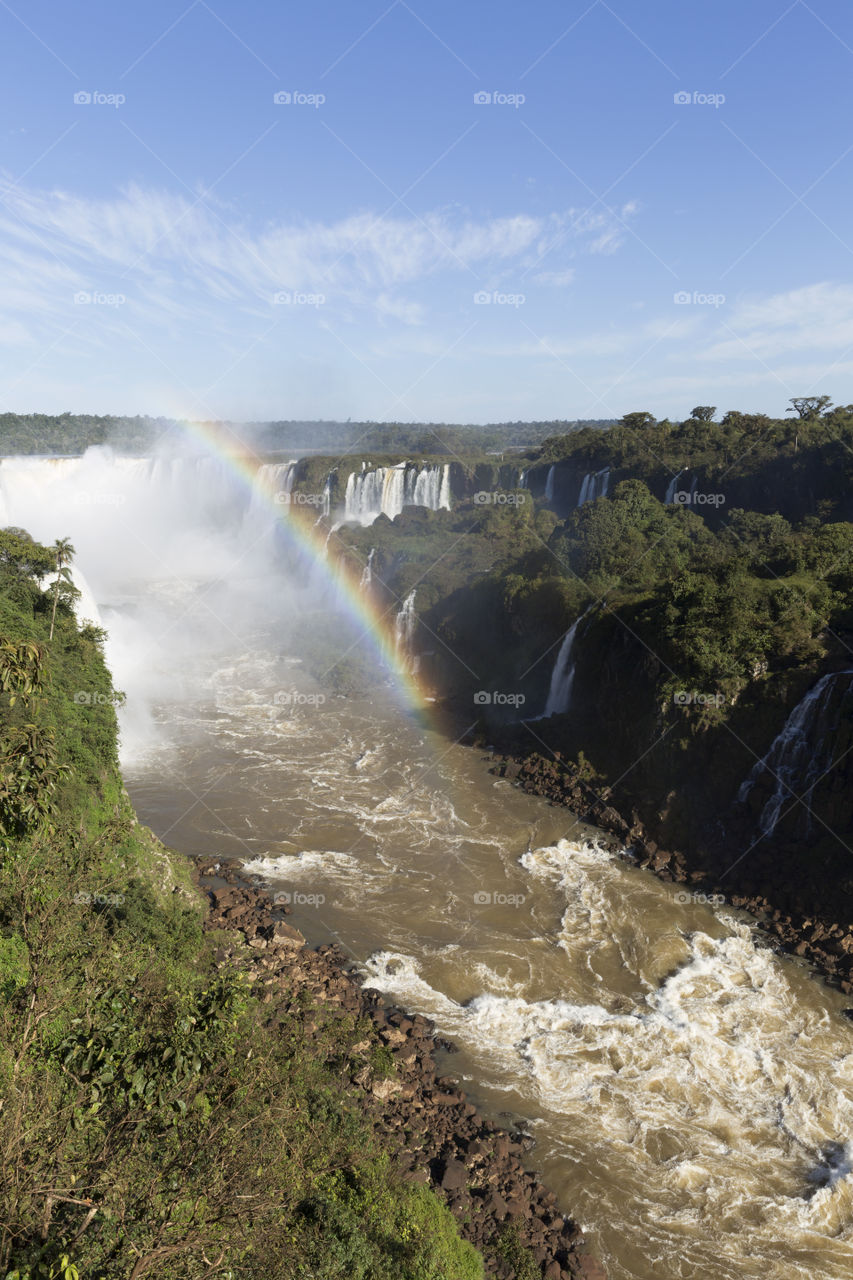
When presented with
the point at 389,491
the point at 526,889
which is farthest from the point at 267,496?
the point at 526,889

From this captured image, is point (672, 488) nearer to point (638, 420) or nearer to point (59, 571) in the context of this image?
point (638, 420)

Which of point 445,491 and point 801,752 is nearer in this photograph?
point 801,752

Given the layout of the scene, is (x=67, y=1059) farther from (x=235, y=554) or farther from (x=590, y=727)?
(x=235, y=554)

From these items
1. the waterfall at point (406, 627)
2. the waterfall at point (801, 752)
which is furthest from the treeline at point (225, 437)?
the waterfall at point (801, 752)

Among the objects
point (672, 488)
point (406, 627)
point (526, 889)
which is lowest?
point (526, 889)

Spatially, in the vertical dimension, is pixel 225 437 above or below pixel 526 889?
above

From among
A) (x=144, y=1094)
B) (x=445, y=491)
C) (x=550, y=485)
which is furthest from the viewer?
(x=445, y=491)

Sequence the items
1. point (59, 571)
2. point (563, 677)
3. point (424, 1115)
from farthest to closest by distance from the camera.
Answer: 1. point (563, 677)
2. point (59, 571)
3. point (424, 1115)
